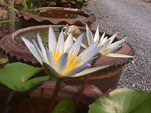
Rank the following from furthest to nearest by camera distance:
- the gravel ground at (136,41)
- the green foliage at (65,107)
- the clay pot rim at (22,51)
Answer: the gravel ground at (136,41) → the clay pot rim at (22,51) → the green foliage at (65,107)

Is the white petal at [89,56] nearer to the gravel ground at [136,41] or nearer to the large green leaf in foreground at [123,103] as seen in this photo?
the large green leaf in foreground at [123,103]

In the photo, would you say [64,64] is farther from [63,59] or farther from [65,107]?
[65,107]

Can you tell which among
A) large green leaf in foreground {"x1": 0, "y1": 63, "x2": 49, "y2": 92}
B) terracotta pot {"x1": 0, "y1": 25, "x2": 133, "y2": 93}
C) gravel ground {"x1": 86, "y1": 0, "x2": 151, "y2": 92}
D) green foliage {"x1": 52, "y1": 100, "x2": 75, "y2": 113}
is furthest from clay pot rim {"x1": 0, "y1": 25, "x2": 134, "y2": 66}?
gravel ground {"x1": 86, "y1": 0, "x2": 151, "y2": 92}

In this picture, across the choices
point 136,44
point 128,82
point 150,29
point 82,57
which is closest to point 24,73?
point 82,57

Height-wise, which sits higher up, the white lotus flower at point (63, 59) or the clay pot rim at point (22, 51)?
the white lotus flower at point (63, 59)

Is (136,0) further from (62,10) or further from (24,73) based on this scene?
(24,73)

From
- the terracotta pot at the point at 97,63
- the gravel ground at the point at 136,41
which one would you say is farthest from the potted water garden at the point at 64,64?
the gravel ground at the point at 136,41

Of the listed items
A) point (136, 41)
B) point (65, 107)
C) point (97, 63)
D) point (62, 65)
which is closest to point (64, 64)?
point (62, 65)

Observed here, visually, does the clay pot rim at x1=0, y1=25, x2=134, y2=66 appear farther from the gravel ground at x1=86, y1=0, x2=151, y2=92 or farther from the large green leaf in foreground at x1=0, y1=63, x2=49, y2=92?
the gravel ground at x1=86, y1=0, x2=151, y2=92
